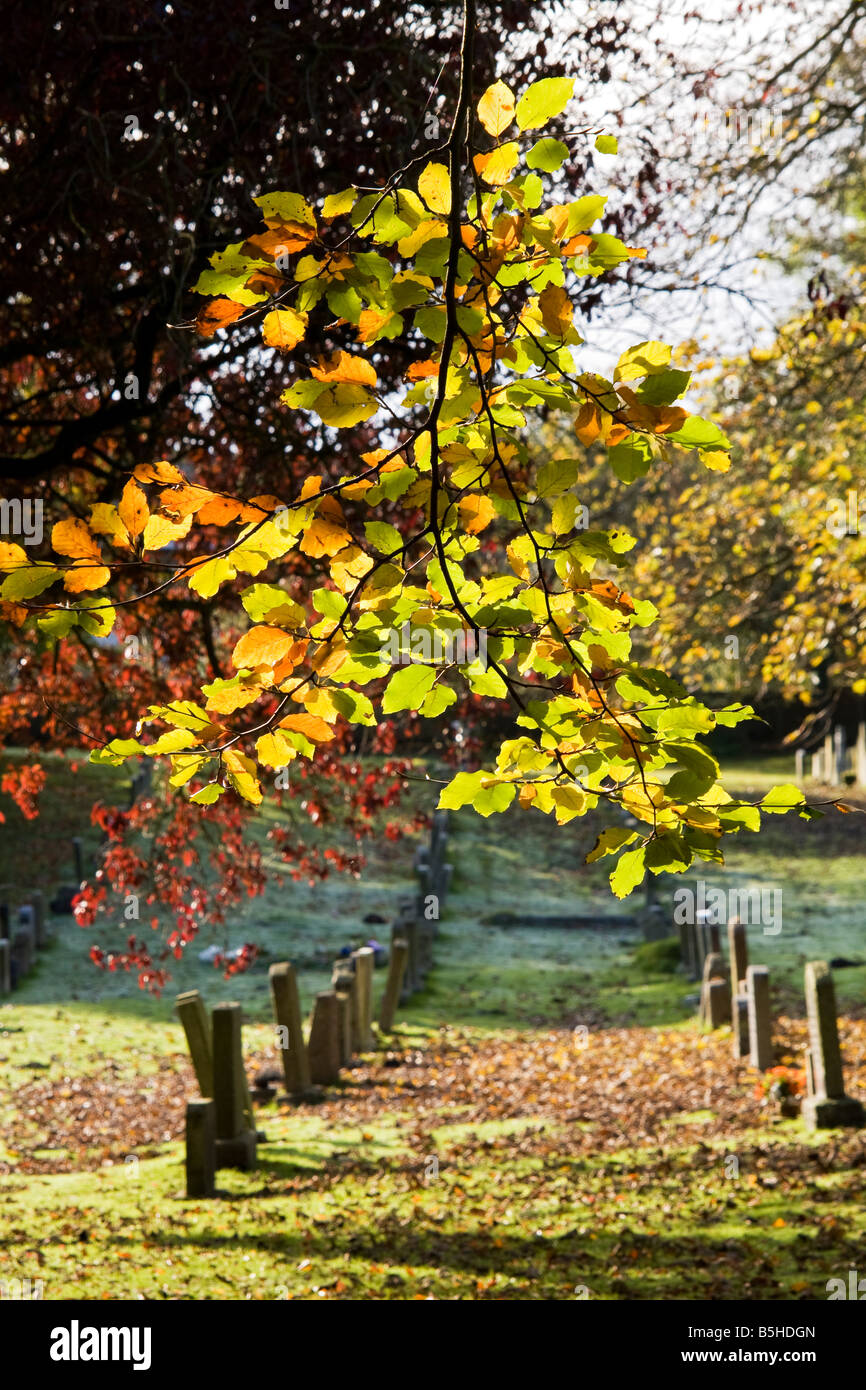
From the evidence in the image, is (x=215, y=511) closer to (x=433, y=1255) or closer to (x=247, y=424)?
(x=247, y=424)

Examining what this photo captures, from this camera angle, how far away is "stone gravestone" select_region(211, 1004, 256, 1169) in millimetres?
8453

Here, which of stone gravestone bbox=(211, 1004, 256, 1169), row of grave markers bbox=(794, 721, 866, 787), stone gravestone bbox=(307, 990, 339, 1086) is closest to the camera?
stone gravestone bbox=(211, 1004, 256, 1169)

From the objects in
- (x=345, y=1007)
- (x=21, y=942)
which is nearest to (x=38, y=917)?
(x=21, y=942)

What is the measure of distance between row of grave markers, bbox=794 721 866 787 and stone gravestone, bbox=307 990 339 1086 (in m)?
22.4

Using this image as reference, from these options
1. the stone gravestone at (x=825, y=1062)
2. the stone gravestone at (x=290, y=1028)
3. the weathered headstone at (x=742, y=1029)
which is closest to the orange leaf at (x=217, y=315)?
the stone gravestone at (x=825, y=1062)

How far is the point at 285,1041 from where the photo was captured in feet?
34.8

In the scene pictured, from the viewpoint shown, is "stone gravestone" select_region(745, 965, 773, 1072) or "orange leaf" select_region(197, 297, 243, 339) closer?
"orange leaf" select_region(197, 297, 243, 339)

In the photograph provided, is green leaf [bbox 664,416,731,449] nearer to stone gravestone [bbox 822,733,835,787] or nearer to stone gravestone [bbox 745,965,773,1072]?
stone gravestone [bbox 745,965,773,1072]

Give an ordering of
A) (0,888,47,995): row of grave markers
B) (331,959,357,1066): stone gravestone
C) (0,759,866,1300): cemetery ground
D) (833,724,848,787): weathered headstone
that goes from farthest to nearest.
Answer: (833,724,848,787): weathered headstone → (0,888,47,995): row of grave markers → (331,959,357,1066): stone gravestone → (0,759,866,1300): cemetery ground

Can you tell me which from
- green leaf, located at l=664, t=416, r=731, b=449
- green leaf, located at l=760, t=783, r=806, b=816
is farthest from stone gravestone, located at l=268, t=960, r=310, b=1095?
green leaf, located at l=664, t=416, r=731, b=449

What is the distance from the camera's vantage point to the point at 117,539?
228 cm

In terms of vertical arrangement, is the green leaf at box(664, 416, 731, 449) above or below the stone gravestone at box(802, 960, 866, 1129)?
above

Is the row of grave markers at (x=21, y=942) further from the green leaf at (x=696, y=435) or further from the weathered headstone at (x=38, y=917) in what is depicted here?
the green leaf at (x=696, y=435)
